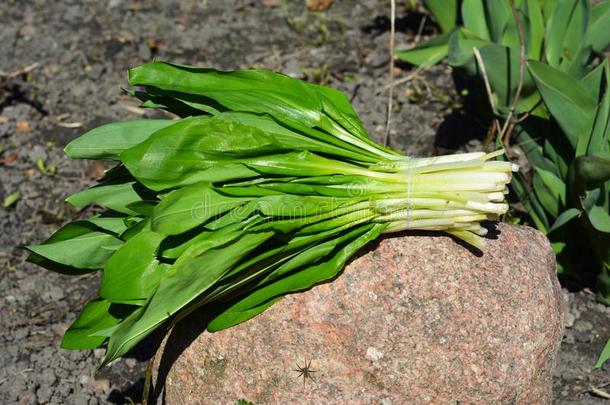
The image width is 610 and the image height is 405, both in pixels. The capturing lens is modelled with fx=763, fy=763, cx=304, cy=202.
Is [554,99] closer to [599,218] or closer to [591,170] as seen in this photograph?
[591,170]

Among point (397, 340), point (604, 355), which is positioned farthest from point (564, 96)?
point (397, 340)

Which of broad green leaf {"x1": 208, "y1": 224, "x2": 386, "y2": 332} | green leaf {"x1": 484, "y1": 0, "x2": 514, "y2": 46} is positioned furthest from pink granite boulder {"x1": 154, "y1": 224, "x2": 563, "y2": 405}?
green leaf {"x1": 484, "y1": 0, "x2": 514, "y2": 46}

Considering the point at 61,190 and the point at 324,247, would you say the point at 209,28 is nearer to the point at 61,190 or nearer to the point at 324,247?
the point at 61,190

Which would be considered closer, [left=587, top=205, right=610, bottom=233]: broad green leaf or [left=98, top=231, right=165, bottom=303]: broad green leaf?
[left=98, top=231, right=165, bottom=303]: broad green leaf

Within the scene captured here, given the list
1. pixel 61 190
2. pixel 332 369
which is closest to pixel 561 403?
pixel 332 369

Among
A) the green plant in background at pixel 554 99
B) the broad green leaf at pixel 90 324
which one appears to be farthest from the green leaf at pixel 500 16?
the broad green leaf at pixel 90 324

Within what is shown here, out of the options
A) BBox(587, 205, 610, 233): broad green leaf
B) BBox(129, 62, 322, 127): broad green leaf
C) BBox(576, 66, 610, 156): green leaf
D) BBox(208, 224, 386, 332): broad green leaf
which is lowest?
BBox(587, 205, 610, 233): broad green leaf

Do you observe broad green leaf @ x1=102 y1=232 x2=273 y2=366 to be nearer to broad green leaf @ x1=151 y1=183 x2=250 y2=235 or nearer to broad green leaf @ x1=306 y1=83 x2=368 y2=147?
broad green leaf @ x1=151 y1=183 x2=250 y2=235

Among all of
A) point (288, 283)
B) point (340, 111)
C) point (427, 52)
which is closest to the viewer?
point (288, 283)
